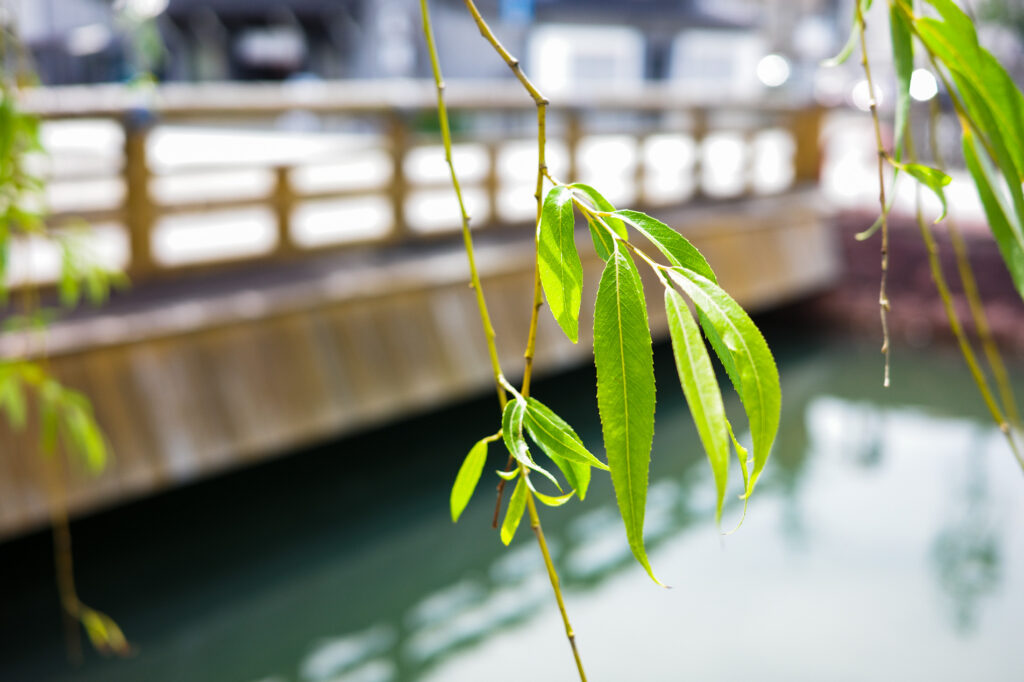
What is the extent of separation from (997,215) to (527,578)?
10.7 ft

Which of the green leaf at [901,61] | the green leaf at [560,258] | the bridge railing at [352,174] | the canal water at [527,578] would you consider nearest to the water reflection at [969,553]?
the canal water at [527,578]

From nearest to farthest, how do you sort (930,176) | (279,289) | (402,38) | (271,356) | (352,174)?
1. (930,176)
2. (271,356)
3. (279,289)
4. (352,174)
5. (402,38)

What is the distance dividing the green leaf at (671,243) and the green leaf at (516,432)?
0.24ft

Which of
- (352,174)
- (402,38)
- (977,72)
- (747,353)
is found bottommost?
(747,353)

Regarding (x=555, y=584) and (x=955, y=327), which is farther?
(x=955, y=327)

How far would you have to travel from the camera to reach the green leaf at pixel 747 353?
30 centimetres

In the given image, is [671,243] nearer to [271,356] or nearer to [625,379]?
[625,379]

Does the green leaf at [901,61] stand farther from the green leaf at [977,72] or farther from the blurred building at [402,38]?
the blurred building at [402,38]

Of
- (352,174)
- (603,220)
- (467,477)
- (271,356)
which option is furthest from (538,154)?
(352,174)

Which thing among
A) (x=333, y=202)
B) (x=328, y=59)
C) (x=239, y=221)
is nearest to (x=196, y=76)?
(x=328, y=59)

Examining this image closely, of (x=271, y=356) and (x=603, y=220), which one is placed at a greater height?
(x=603, y=220)

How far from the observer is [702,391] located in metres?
0.28

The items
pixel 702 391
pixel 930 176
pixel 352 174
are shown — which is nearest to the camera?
pixel 702 391

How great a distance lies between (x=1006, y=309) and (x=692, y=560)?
12.8 ft
